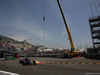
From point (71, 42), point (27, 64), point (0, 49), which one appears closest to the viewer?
point (27, 64)

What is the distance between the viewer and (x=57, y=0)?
84.7 ft

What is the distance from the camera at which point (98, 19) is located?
44969 millimetres

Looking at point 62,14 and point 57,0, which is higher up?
point 57,0

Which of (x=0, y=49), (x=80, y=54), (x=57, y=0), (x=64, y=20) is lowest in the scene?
(x=80, y=54)

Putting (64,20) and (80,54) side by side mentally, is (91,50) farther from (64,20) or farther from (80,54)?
(64,20)

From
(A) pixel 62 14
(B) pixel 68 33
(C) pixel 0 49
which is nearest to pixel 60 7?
(A) pixel 62 14

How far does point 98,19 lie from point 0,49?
52806 mm

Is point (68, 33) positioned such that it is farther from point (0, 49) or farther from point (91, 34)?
point (91, 34)

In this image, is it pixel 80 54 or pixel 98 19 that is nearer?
pixel 80 54

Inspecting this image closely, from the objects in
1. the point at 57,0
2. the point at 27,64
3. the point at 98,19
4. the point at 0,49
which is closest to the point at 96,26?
the point at 98,19

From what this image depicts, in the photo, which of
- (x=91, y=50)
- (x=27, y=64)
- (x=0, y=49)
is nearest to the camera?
(x=27, y=64)

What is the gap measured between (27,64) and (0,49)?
18378mm

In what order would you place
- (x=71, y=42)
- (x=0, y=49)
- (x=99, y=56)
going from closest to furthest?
(x=99, y=56), (x=0, y=49), (x=71, y=42)

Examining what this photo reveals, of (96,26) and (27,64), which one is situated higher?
(96,26)
